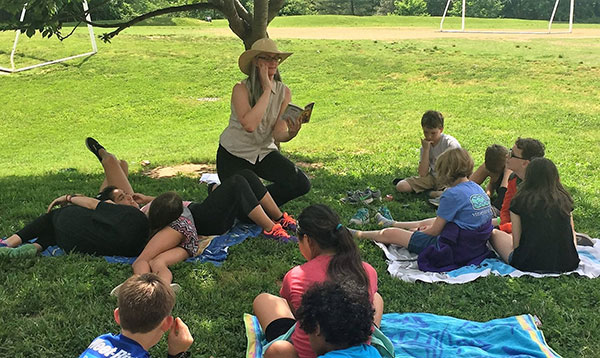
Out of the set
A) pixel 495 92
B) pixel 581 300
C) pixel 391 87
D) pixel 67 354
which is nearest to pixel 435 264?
pixel 581 300

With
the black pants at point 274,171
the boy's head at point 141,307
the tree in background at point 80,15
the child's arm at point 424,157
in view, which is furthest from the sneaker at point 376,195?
the boy's head at point 141,307

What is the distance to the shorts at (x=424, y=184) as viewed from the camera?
7.01m

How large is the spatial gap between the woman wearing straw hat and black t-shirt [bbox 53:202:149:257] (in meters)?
1.39

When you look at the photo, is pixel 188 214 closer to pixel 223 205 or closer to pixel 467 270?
pixel 223 205

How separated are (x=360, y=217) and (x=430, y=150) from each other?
169 centimetres

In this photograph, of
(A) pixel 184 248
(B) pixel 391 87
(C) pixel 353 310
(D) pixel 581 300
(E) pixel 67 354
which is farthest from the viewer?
(B) pixel 391 87

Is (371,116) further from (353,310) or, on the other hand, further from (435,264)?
(353,310)

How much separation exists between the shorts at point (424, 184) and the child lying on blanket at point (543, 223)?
7.92 feet

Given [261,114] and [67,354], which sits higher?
[261,114]

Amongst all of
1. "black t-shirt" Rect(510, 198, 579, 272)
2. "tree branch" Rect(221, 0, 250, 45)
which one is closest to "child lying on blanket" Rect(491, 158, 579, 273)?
"black t-shirt" Rect(510, 198, 579, 272)

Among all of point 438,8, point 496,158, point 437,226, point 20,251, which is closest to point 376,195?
point 496,158

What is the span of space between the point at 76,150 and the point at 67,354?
10.7 m

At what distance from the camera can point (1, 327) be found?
3.57 meters

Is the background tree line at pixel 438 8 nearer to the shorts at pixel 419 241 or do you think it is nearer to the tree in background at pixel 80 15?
the tree in background at pixel 80 15
